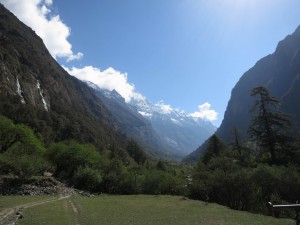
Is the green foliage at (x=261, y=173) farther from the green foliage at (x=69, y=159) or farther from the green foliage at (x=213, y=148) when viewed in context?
the green foliage at (x=69, y=159)

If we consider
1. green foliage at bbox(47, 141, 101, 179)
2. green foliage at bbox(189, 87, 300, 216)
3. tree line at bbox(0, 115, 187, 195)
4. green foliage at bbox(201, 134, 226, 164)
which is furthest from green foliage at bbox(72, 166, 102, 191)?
green foliage at bbox(201, 134, 226, 164)

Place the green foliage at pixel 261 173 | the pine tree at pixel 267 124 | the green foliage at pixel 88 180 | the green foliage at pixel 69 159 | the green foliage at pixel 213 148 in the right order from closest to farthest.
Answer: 1. the green foliage at pixel 261 173
2. the pine tree at pixel 267 124
3. the green foliage at pixel 88 180
4. the green foliage at pixel 69 159
5. the green foliage at pixel 213 148

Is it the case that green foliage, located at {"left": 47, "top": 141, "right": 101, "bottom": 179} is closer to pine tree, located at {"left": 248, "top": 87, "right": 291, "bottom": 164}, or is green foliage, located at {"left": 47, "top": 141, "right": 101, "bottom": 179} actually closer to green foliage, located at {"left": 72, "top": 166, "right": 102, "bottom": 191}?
green foliage, located at {"left": 72, "top": 166, "right": 102, "bottom": 191}

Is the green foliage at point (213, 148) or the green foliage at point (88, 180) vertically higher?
the green foliage at point (213, 148)

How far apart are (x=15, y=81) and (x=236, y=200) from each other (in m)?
166

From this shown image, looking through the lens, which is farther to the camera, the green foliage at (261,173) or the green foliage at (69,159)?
the green foliage at (69,159)

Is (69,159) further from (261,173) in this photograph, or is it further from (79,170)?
(261,173)

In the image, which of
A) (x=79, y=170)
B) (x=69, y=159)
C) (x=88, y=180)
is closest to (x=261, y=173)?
(x=88, y=180)

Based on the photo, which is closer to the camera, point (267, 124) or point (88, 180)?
point (267, 124)

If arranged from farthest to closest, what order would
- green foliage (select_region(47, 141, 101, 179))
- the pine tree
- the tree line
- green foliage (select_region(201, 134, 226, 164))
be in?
green foliage (select_region(201, 134, 226, 164))
green foliage (select_region(47, 141, 101, 179))
the tree line
the pine tree

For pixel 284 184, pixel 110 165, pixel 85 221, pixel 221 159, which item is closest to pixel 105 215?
pixel 85 221

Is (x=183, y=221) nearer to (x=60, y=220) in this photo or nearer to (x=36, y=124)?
(x=60, y=220)

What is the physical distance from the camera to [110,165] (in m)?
89.2

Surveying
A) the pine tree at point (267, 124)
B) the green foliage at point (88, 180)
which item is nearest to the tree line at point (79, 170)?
the green foliage at point (88, 180)
